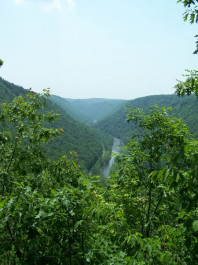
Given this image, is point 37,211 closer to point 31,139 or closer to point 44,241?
point 44,241

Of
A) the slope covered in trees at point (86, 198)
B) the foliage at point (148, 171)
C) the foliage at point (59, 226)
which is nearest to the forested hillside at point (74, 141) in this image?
the foliage at point (148, 171)

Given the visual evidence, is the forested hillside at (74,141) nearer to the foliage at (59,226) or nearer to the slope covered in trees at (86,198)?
the slope covered in trees at (86,198)

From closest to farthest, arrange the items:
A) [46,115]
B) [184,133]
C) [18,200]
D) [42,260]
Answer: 1. [18,200]
2. [42,260]
3. [184,133]
4. [46,115]

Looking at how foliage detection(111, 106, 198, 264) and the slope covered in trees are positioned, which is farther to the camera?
foliage detection(111, 106, 198, 264)

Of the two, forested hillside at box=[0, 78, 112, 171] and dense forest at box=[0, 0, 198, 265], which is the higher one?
dense forest at box=[0, 0, 198, 265]

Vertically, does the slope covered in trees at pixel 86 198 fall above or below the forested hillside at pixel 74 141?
above

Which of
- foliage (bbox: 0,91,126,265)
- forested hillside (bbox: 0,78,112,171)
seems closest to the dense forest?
foliage (bbox: 0,91,126,265)

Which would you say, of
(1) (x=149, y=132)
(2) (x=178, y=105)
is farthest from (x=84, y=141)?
(1) (x=149, y=132)

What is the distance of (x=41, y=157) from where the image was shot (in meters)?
5.61

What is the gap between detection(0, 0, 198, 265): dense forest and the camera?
103 inches

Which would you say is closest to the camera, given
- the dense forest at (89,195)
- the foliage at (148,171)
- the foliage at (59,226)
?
the foliage at (59,226)

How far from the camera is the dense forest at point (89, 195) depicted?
2.61 metres

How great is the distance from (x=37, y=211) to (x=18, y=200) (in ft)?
0.88

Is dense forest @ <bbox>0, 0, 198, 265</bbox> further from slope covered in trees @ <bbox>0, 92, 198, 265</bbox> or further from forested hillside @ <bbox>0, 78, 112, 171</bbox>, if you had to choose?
forested hillside @ <bbox>0, 78, 112, 171</bbox>
